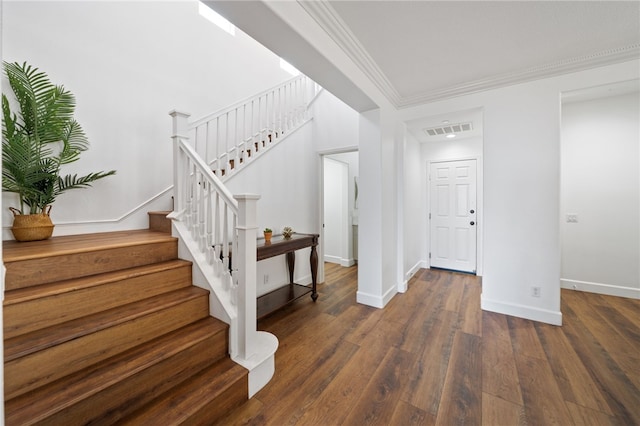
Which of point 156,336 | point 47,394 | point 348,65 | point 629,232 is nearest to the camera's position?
point 47,394

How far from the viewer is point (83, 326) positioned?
5.21 ft

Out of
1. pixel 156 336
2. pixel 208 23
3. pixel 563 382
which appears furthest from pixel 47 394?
pixel 208 23

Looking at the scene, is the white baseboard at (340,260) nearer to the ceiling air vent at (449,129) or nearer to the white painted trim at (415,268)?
the white painted trim at (415,268)

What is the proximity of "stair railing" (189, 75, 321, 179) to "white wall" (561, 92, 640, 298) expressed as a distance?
355 centimetres

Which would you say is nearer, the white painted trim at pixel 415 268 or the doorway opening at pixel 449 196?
the white painted trim at pixel 415 268

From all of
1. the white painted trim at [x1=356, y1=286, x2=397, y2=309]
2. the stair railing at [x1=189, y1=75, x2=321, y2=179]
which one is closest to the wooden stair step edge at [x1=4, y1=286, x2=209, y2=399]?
the stair railing at [x1=189, y1=75, x2=321, y2=179]

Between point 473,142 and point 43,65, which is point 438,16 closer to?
point 473,142

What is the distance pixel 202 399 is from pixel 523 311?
3.09 m

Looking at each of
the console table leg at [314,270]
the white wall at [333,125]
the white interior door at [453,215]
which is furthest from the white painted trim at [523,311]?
the white wall at [333,125]

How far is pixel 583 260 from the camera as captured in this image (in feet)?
11.7

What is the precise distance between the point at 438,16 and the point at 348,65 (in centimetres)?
78

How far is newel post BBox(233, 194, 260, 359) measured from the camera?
6.28ft

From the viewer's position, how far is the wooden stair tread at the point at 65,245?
5.60 feet

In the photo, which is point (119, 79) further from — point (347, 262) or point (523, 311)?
point (523, 311)
